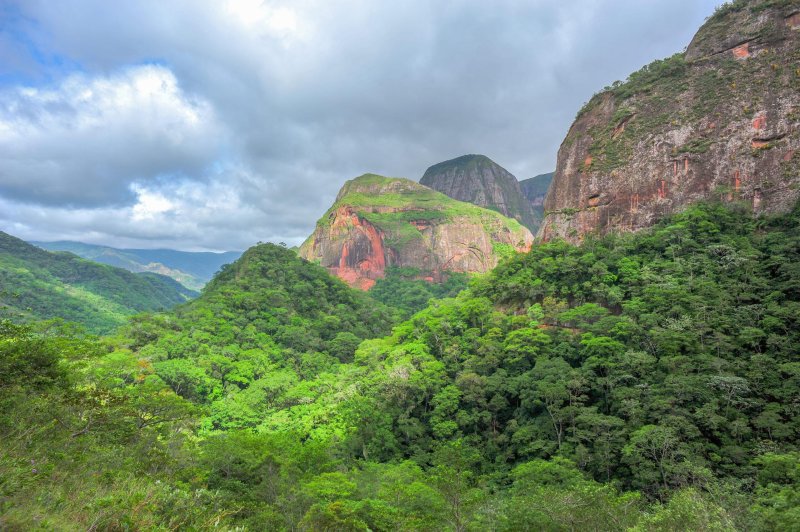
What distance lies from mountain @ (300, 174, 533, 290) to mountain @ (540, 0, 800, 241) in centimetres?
5057

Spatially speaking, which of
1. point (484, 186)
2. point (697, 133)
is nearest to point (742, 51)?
point (697, 133)

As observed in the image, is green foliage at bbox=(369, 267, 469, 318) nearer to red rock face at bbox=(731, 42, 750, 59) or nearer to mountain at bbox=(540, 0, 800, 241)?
mountain at bbox=(540, 0, 800, 241)

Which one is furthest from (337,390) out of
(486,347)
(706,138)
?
(706,138)

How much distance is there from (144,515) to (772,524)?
16.8 meters

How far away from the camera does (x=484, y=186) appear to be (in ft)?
527

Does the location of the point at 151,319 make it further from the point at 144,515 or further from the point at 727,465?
the point at 727,465

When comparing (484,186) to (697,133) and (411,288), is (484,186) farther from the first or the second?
(697,133)

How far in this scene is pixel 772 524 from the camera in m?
12.4

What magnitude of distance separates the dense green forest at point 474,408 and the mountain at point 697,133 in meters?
3.56

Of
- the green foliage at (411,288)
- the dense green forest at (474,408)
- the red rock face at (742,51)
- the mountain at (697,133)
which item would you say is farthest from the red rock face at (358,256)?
the red rock face at (742,51)

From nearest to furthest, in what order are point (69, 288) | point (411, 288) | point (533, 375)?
1. point (533, 375)
2. point (69, 288)
3. point (411, 288)

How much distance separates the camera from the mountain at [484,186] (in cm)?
15862

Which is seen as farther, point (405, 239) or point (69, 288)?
point (405, 239)

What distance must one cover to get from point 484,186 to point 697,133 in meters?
121
